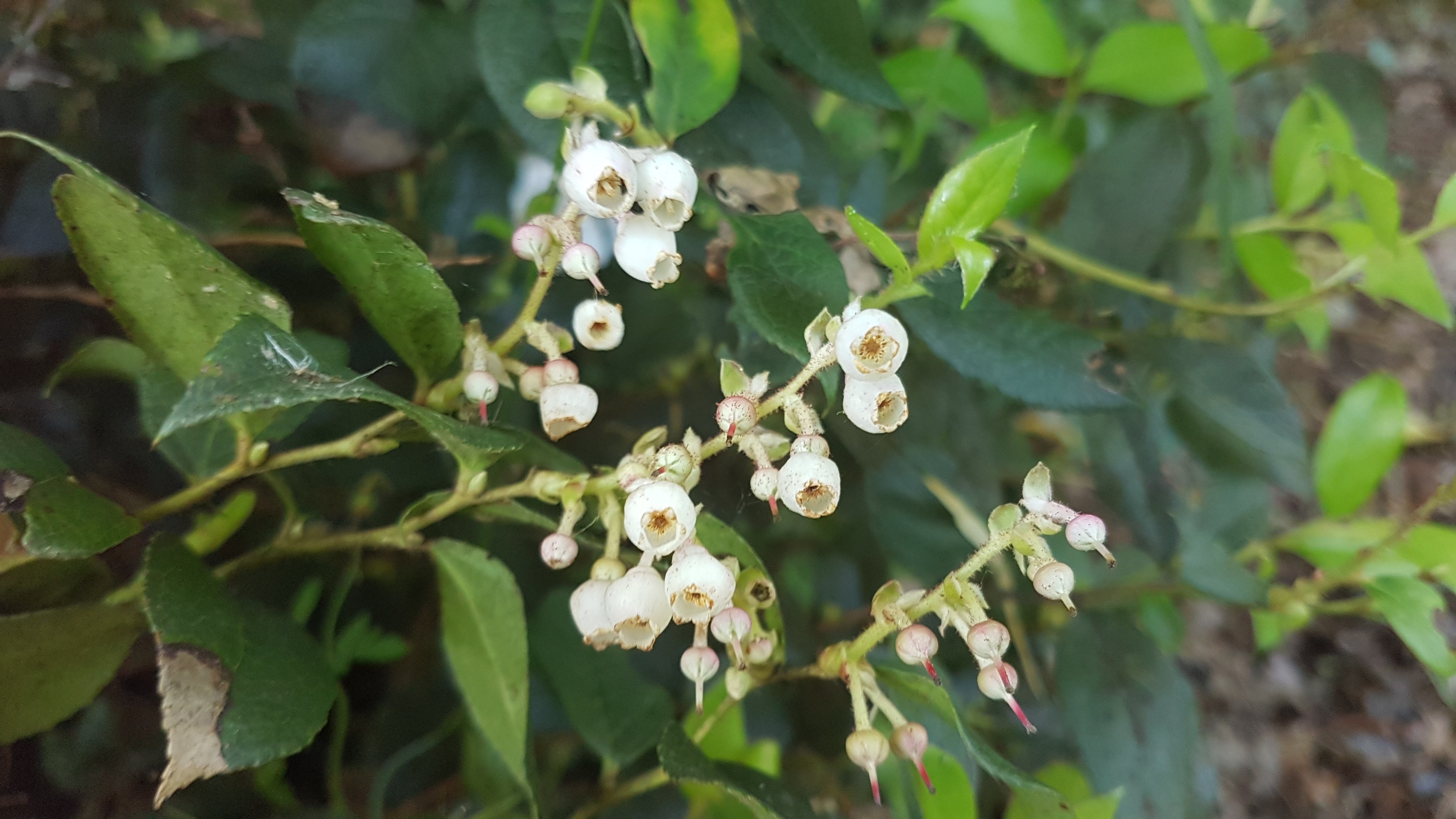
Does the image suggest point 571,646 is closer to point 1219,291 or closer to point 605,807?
point 605,807

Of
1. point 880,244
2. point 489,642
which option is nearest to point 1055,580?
point 880,244

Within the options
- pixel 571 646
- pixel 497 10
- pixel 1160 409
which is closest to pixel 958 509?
pixel 1160 409

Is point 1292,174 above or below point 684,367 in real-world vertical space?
above

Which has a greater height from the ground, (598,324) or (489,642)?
(598,324)

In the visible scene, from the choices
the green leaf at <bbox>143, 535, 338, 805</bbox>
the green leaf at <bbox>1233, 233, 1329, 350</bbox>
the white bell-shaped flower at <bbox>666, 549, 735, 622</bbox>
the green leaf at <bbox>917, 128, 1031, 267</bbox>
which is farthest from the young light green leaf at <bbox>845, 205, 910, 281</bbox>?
the green leaf at <bbox>1233, 233, 1329, 350</bbox>

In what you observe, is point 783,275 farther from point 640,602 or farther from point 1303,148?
point 1303,148

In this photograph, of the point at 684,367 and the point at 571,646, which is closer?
the point at 571,646

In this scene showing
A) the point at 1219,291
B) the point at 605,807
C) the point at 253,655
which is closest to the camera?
the point at 253,655
